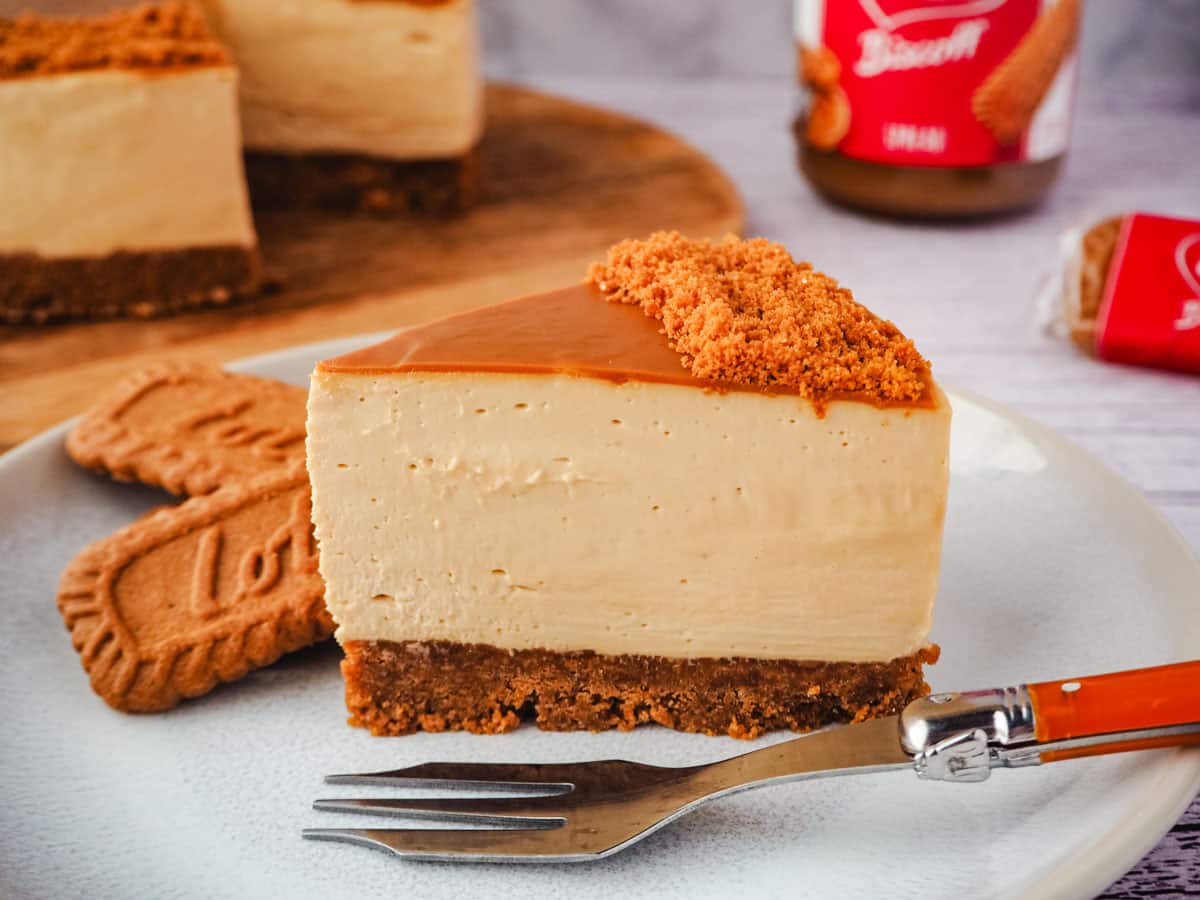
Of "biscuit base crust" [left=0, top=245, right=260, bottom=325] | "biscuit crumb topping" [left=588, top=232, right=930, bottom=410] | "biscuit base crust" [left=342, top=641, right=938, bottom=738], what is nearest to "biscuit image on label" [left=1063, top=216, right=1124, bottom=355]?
"biscuit crumb topping" [left=588, top=232, right=930, bottom=410]

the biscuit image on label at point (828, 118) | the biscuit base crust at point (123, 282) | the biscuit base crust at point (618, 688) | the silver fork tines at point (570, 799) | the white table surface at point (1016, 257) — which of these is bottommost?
the biscuit base crust at point (123, 282)

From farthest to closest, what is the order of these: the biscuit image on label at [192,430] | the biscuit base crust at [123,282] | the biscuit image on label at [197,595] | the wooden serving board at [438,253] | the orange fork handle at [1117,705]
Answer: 1. the biscuit base crust at [123,282]
2. the wooden serving board at [438,253]
3. the biscuit image on label at [192,430]
4. the biscuit image on label at [197,595]
5. the orange fork handle at [1117,705]

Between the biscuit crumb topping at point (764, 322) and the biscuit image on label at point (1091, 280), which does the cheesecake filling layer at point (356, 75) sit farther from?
the biscuit crumb topping at point (764, 322)

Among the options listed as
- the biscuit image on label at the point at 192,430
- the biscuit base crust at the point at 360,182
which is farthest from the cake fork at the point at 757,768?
the biscuit base crust at the point at 360,182

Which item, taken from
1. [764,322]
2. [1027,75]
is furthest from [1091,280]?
[764,322]

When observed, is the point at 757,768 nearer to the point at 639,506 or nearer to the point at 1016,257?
the point at 639,506

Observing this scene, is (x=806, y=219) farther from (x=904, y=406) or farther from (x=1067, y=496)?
(x=904, y=406)

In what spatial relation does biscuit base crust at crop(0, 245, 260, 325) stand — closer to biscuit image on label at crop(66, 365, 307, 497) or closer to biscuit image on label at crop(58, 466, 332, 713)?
biscuit image on label at crop(66, 365, 307, 497)

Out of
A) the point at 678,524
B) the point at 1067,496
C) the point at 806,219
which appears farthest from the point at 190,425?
the point at 806,219
